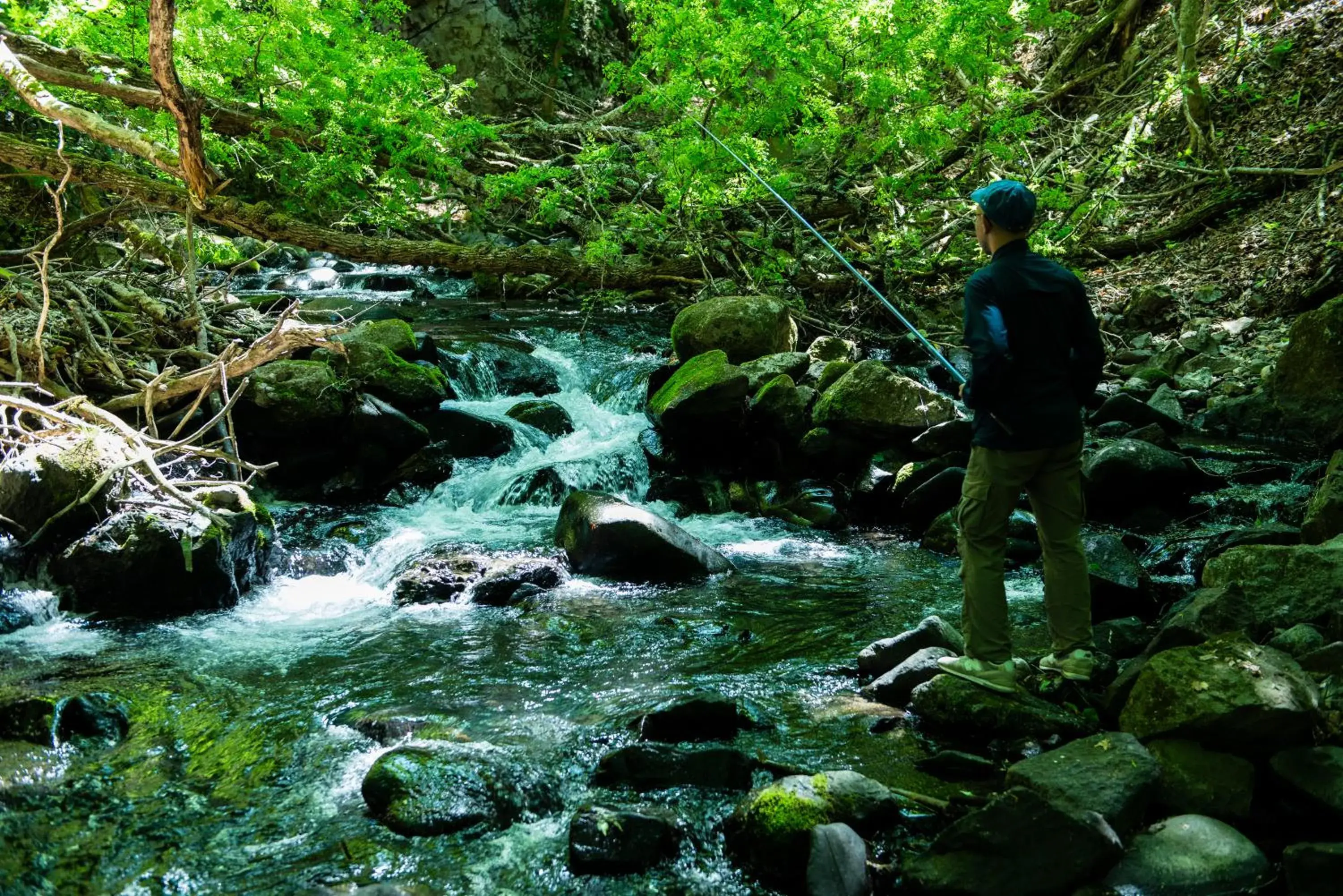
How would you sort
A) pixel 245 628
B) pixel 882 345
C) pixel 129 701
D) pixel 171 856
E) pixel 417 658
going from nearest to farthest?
pixel 171 856 → pixel 129 701 → pixel 417 658 → pixel 245 628 → pixel 882 345

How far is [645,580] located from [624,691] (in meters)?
1.92

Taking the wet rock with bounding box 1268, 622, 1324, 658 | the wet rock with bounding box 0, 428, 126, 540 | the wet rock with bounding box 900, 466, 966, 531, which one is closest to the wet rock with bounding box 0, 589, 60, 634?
the wet rock with bounding box 0, 428, 126, 540

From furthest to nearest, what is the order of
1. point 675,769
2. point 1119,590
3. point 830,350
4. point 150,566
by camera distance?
1. point 830,350
2. point 150,566
3. point 1119,590
4. point 675,769

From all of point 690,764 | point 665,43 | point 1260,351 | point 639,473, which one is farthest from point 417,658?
point 1260,351

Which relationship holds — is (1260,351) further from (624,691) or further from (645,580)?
(624,691)

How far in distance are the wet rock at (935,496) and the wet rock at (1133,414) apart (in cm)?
206

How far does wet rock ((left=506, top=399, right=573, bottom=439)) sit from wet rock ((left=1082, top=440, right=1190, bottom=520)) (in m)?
5.34

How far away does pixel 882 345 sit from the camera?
Result: 455 inches

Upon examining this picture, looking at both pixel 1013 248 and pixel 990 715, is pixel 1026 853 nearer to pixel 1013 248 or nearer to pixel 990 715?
pixel 990 715

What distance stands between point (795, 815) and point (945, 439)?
212 inches

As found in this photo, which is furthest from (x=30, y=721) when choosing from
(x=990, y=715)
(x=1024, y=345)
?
(x=1024, y=345)

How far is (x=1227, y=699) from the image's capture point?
10.0 ft

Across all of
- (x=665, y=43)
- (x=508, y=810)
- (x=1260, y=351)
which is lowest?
(x=508, y=810)

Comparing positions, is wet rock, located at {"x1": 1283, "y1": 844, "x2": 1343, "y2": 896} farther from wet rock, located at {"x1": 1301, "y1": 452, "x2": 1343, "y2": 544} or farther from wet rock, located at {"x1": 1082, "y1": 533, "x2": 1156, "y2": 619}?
wet rock, located at {"x1": 1301, "y1": 452, "x2": 1343, "y2": 544}
